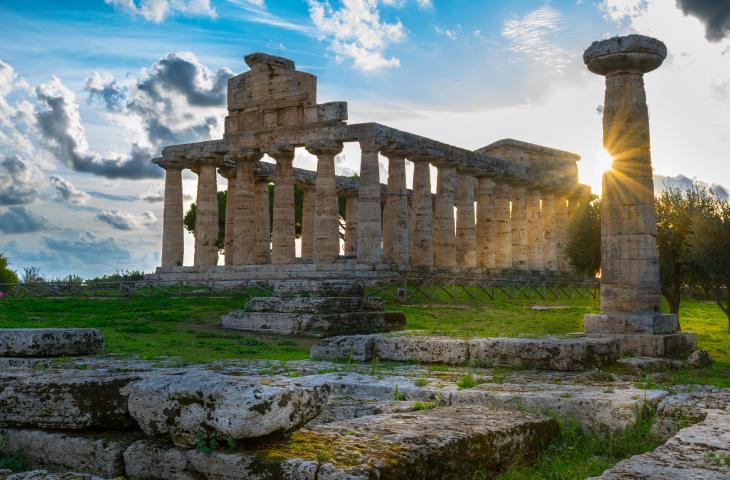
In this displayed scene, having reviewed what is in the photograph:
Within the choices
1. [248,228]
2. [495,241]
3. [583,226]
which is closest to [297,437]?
[583,226]

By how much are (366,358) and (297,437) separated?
599 centimetres

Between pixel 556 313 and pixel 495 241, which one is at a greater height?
pixel 495 241

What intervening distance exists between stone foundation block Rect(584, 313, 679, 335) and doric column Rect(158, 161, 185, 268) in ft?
98.6

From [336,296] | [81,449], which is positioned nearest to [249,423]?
[81,449]

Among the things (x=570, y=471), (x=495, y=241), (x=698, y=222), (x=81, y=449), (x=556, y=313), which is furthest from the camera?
(x=495, y=241)

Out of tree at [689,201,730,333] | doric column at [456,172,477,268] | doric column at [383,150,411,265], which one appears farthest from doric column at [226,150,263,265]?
tree at [689,201,730,333]

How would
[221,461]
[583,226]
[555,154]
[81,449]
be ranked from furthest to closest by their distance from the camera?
[555,154] → [583,226] → [81,449] → [221,461]

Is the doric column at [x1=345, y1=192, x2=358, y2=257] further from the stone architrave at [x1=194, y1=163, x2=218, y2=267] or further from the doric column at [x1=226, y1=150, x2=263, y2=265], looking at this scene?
the doric column at [x1=226, y1=150, x2=263, y2=265]

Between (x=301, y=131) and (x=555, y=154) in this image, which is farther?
(x=555, y=154)

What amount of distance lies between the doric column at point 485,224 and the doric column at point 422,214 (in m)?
6.20

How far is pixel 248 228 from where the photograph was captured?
3962 cm

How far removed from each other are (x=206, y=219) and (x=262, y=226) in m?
3.25

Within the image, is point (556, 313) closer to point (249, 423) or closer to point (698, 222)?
point (698, 222)

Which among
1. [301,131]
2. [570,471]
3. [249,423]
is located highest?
[301,131]
